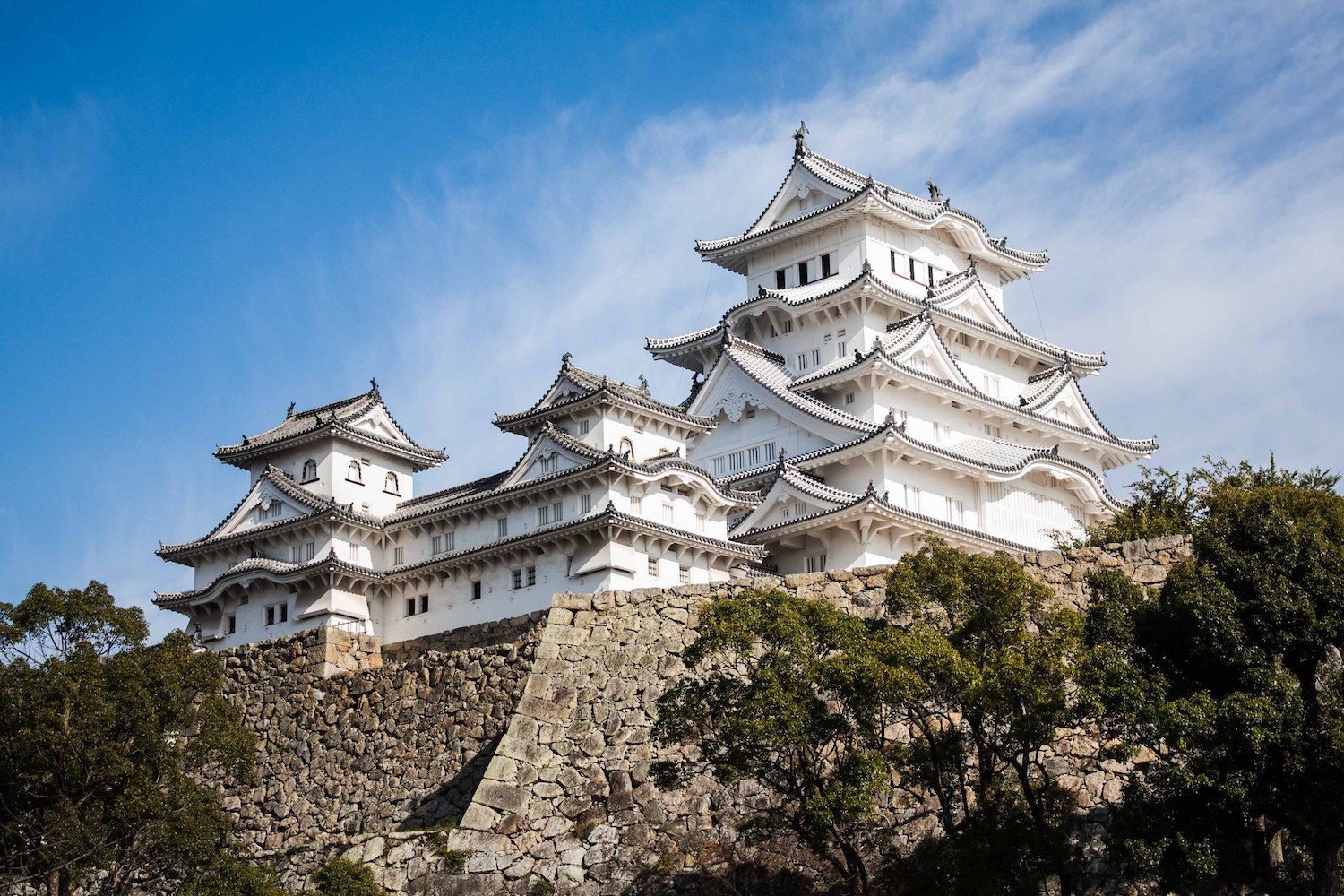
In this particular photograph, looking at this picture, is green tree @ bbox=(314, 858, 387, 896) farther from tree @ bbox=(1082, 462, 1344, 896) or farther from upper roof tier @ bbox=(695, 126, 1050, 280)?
upper roof tier @ bbox=(695, 126, 1050, 280)

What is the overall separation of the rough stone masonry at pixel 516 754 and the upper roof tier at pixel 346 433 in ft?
43.5

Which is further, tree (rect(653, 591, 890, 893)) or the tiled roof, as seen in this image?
the tiled roof

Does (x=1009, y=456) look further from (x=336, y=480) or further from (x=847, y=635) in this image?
(x=847, y=635)

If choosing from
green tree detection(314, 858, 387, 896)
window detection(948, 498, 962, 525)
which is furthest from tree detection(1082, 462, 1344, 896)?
window detection(948, 498, 962, 525)

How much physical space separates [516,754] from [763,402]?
947 inches

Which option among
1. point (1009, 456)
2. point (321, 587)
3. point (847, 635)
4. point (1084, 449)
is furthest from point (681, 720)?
point (1084, 449)

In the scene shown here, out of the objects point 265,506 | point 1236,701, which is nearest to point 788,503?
point 265,506

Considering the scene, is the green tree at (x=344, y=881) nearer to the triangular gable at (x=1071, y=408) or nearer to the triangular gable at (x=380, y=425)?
the triangular gable at (x=380, y=425)

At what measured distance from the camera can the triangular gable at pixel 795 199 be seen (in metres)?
58.6

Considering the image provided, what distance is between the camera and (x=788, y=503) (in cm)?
4747

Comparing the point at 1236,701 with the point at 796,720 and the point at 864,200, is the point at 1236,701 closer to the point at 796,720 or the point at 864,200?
the point at 796,720

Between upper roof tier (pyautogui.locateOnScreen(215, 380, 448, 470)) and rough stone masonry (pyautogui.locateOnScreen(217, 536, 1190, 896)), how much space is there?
43.5ft

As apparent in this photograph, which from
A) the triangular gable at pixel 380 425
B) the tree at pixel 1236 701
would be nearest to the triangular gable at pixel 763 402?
the triangular gable at pixel 380 425

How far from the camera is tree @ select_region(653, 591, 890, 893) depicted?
23.2 meters
